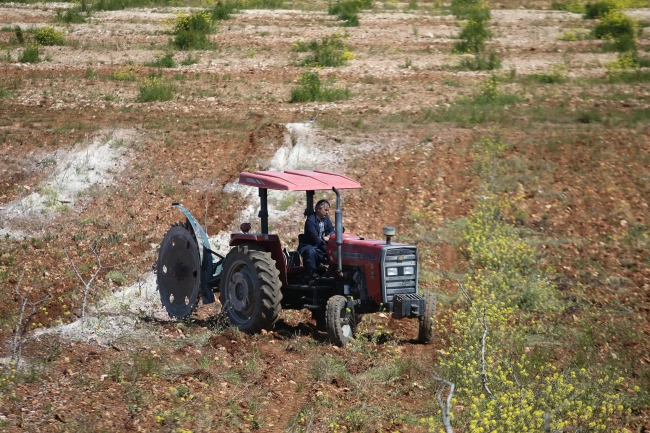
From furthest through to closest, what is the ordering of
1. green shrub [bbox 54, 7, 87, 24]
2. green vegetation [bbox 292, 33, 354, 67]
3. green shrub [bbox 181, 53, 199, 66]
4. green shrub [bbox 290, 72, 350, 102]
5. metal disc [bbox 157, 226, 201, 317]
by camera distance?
green shrub [bbox 54, 7, 87, 24], green vegetation [bbox 292, 33, 354, 67], green shrub [bbox 181, 53, 199, 66], green shrub [bbox 290, 72, 350, 102], metal disc [bbox 157, 226, 201, 317]

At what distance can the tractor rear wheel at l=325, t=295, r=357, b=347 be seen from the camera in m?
10.6

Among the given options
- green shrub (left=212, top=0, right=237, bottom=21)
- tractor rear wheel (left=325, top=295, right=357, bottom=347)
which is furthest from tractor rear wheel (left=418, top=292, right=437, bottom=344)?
green shrub (left=212, top=0, right=237, bottom=21)

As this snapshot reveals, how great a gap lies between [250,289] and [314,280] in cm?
80

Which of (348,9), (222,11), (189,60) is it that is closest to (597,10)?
(348,9)

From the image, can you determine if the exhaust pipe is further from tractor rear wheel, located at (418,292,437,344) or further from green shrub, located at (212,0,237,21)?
green shrub, located at (212,0,237,21)

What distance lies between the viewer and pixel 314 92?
23.2 metres

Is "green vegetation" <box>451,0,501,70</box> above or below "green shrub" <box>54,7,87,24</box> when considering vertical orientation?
below

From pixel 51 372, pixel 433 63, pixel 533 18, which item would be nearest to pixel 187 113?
pixel 433 63

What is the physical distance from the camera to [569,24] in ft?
110

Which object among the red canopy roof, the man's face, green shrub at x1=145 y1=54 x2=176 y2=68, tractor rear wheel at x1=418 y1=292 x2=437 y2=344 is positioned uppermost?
the red canopy roof

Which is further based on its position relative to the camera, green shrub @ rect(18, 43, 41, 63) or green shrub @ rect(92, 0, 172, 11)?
green shrub @ rect(92, 0, 172, 11)

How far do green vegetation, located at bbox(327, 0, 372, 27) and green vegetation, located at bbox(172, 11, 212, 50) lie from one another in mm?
5013

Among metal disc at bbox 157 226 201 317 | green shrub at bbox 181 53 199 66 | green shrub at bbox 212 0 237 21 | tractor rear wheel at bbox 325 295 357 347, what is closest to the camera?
tractor rear wheel at bbox 325 295 357 347

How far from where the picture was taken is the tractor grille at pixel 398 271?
1078 cm
